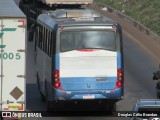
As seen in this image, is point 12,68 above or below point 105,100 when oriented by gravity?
above

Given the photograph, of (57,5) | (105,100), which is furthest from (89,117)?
(57,5)

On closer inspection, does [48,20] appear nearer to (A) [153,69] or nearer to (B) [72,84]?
(B) [72,84]

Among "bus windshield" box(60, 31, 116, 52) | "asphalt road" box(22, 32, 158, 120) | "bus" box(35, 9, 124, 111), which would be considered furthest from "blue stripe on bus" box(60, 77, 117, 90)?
"asphalt road" box(22, 32, 158, 120)

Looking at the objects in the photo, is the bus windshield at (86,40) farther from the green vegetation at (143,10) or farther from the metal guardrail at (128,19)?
the green vegetation at (143,10)

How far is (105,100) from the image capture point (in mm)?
23453

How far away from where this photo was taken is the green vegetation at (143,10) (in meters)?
47.4

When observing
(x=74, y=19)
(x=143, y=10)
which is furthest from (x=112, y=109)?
(x=143, y=10)

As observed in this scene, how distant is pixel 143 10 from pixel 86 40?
30.0m

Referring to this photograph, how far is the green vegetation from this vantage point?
1867 inches

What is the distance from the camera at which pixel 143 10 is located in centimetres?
5281

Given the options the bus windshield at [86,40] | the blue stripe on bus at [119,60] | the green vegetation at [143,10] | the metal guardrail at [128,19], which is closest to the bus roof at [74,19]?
the bus windshield at [86,40]

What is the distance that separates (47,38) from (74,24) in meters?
1.99

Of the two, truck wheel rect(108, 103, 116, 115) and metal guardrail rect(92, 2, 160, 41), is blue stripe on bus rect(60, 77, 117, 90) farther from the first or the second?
metal guardrail rect(92, 2, 160, 41)

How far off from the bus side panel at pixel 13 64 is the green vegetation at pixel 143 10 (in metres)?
25.6
